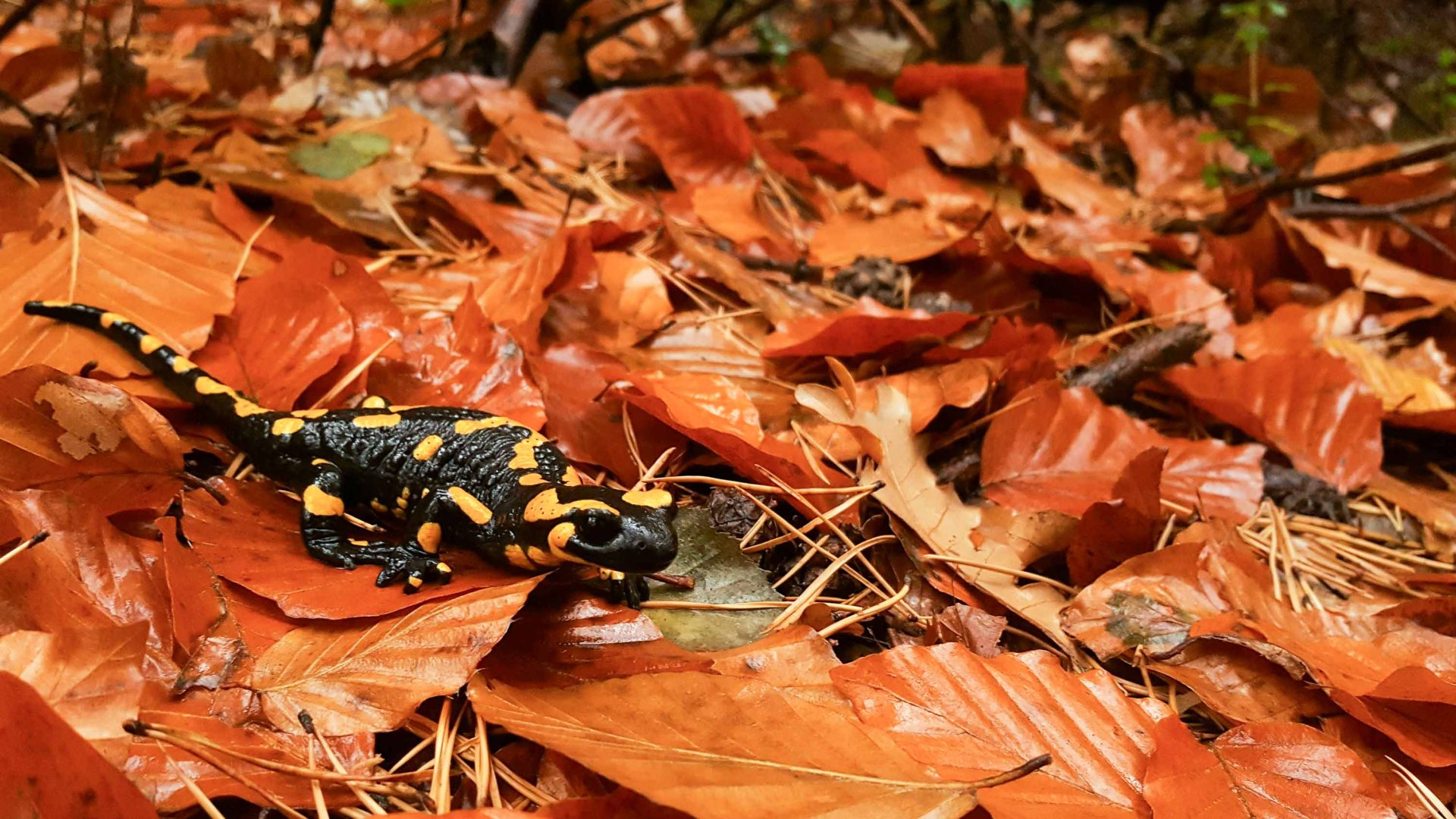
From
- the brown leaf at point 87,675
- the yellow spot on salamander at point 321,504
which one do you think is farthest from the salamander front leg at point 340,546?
the brown leaf at point 87,675

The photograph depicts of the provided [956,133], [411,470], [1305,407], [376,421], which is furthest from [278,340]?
[956,133]

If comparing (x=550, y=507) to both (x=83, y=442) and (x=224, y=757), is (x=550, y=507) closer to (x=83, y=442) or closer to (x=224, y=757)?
(x=224, y=757)

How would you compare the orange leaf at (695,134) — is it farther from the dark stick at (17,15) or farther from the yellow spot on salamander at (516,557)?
the yellow spot on salamander at (516,557)

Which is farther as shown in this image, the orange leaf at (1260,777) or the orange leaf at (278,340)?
the orange leaf at (278,340)

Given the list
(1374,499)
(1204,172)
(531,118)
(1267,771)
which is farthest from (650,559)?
(1204,172)

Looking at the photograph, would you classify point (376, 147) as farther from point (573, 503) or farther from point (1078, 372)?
point (1078, 372)
